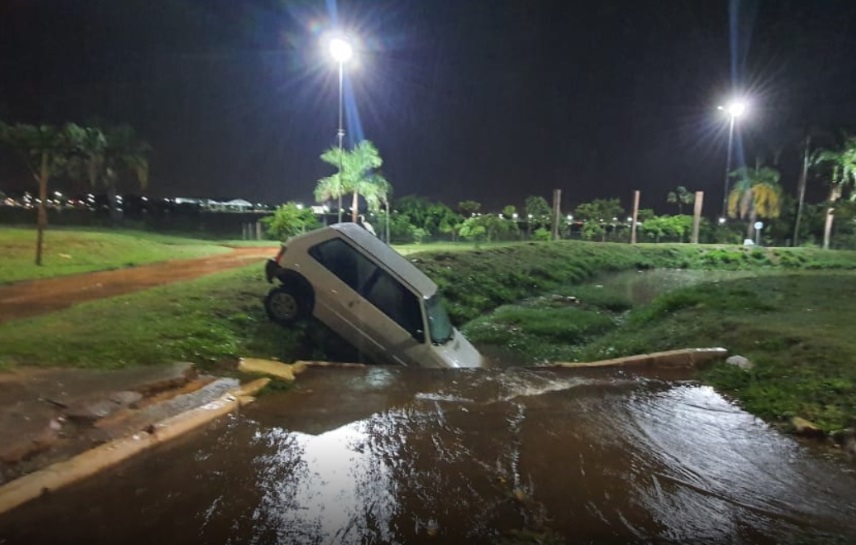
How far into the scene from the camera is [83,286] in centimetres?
1439

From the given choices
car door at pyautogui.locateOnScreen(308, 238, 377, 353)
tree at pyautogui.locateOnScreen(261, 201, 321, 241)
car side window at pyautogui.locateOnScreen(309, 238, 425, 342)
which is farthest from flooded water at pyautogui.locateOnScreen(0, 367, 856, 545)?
tree at pyautogui.locateOnScreen(261, 201, 321, 241)

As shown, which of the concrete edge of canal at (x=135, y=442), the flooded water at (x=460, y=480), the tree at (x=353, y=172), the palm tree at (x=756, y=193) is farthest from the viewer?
the palm tree at (x=756, y=193)

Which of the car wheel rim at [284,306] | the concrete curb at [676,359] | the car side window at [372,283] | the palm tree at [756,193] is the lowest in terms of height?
the concrete curb at [676,359]

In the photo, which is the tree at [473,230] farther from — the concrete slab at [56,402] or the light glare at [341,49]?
the concrete slab at [56,402]

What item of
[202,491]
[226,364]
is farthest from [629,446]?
[226,364]

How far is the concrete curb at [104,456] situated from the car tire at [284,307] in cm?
384

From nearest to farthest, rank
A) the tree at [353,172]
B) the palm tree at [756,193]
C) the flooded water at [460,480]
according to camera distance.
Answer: the flooded water at [460,480] → the tree at [353,172] → the palm tree at [756,193]

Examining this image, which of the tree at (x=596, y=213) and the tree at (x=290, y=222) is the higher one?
the tree at (x=596, y=213)

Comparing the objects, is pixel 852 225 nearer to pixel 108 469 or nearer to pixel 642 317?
pixel 642 317

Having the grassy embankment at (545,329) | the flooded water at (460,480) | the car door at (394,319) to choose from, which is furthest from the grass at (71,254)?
the flooded water at (460,480)

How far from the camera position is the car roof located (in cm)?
929

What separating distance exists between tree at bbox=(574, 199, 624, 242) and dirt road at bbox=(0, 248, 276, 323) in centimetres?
3944

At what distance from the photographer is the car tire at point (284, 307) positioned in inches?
393

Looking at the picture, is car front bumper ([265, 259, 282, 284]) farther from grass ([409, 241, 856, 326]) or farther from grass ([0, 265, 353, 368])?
grass ([409, 241, 856, 326])
